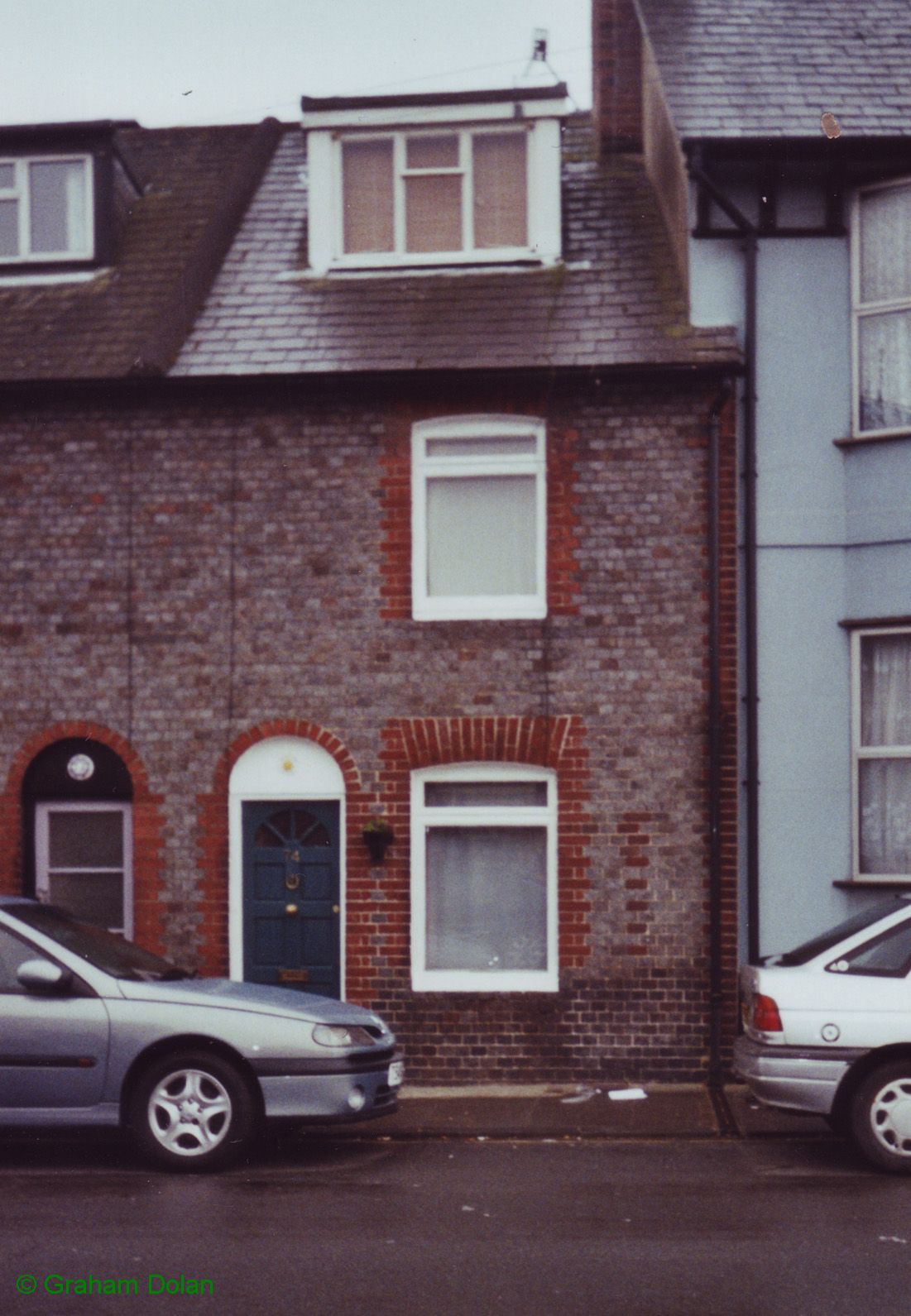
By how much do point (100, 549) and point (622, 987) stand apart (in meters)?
5.44

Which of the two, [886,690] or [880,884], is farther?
[886,690]

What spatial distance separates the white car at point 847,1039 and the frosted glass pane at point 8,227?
993 cm

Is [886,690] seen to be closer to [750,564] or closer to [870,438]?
[750,564]

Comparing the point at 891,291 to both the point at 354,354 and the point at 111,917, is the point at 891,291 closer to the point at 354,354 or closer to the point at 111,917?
the point at 354,354

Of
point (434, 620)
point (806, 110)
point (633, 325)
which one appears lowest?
point (434, 620)

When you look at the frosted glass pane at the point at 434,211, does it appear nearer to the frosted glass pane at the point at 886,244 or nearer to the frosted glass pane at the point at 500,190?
the frosted glass pane at the point at 500,190

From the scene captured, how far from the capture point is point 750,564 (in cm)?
1451

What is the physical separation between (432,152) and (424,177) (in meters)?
0.26

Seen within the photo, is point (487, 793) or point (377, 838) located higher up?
point (487, 793)

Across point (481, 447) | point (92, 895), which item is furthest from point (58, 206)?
point (92, 895)

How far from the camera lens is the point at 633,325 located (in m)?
14.9

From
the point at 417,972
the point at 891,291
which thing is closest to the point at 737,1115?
the point at 417,972

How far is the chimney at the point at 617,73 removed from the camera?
57.6 feet

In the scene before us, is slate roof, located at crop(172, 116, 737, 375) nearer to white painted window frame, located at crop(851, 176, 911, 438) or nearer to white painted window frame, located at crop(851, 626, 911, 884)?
white painted window frame, located at crop(851, 176, 911, 438)
